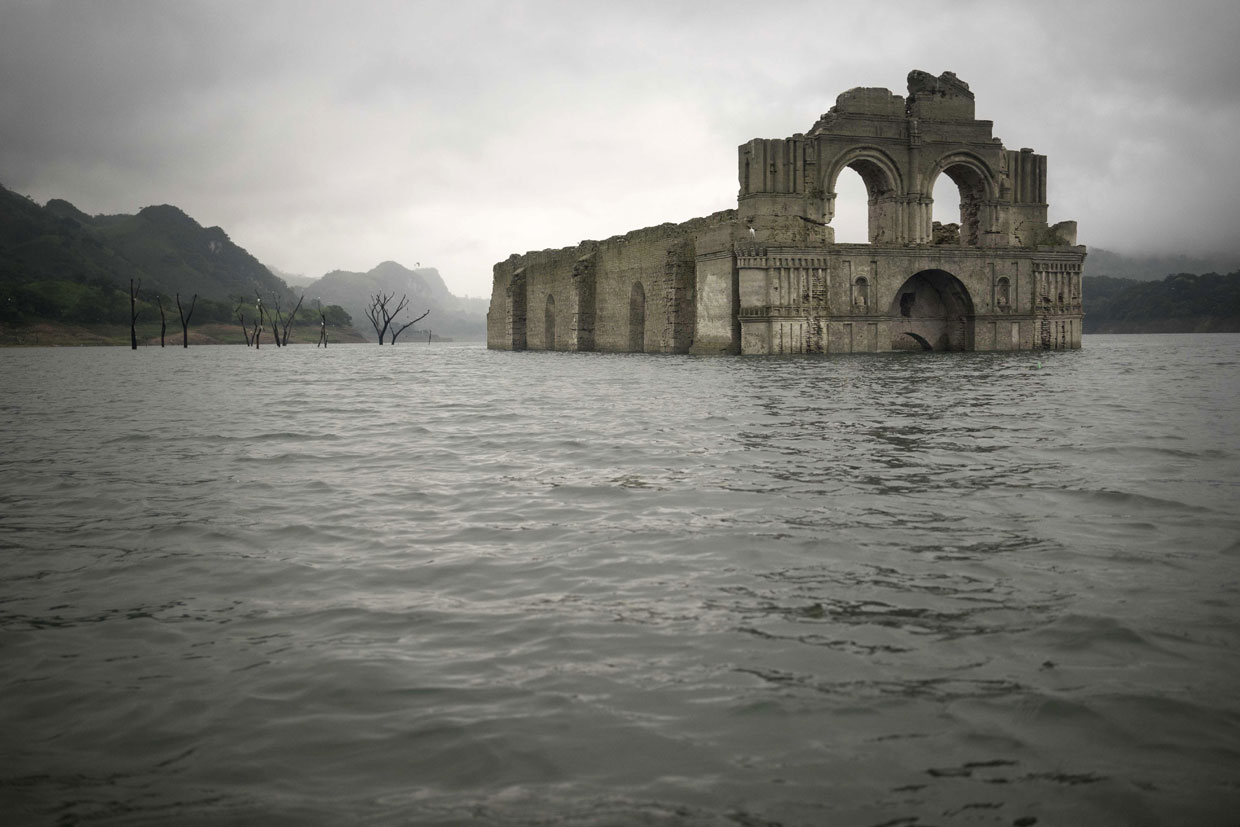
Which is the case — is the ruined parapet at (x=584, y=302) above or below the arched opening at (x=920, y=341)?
above

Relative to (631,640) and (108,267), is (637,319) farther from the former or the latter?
(108,267)

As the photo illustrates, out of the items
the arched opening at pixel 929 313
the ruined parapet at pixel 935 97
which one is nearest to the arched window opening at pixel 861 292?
the arched opening at pixel 929 313

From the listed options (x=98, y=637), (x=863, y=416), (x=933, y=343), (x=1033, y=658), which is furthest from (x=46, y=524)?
(x=933, y=343)

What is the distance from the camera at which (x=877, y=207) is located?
128ft

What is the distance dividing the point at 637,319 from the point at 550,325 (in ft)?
46.7

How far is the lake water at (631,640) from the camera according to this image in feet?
8.55

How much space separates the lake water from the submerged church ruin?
26.2m

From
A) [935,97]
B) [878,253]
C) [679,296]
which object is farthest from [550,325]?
[935,97]

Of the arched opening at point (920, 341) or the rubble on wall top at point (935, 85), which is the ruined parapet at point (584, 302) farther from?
the rubble on wall top at point (935, 85)

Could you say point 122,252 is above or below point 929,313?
above

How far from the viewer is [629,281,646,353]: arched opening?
44406mm

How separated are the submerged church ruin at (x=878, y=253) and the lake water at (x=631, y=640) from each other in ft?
86.0

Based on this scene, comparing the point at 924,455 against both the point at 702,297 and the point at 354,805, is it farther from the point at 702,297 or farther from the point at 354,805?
the point at 702,297

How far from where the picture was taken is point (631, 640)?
3791 mm
